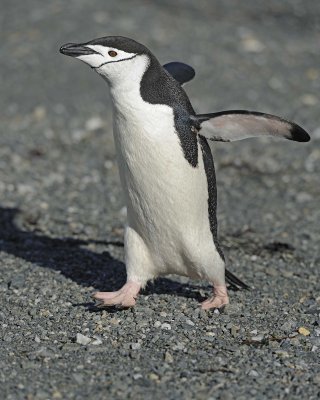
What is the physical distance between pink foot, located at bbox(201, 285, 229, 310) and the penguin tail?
291 millimetres

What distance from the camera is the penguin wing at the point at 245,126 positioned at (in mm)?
4273

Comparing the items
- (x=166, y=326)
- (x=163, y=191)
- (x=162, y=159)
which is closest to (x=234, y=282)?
(x=166, y=326)

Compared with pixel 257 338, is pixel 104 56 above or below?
above

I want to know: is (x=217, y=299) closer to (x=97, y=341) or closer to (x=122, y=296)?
(x=122, y=296)

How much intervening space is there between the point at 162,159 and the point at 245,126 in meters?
0.44

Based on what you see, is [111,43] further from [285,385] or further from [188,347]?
[285,385]

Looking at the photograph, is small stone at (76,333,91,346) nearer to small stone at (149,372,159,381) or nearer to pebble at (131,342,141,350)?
pebble at (131,342,141,350)

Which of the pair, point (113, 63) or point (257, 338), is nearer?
point (113, 63)

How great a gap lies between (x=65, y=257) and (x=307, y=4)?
26.4 feet

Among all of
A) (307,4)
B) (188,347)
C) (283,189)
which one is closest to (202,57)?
(283,189)

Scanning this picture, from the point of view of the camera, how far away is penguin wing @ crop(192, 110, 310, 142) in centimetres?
427

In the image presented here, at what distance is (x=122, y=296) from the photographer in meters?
4.59

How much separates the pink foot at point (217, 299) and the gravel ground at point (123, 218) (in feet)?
0.18

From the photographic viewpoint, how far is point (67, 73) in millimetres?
9438
